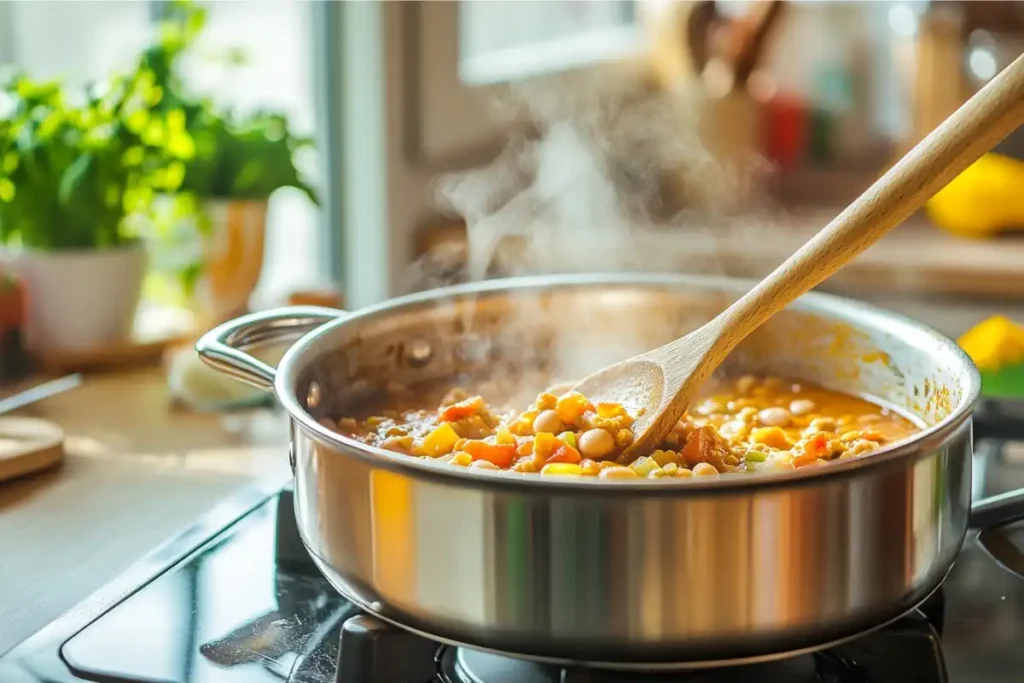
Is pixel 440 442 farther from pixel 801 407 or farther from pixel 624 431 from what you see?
pixel 801 407

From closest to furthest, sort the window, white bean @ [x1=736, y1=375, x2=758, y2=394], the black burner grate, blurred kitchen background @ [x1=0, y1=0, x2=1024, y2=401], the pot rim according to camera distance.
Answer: the pot rim → the black burner grate → white bean @ [x1=736, y1=375, x2=758, y2=394] → blurred kitchen background @ [x1=0, y1=0, x2=1024, y2=401] → the window

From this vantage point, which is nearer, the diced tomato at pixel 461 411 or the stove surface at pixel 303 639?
the stove surface at pixel 303 639

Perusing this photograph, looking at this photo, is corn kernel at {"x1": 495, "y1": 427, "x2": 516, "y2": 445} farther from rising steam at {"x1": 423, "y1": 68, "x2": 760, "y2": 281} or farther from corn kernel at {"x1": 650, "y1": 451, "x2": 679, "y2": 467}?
rising steam at {"x1": 423, "y1": 68, "x2": 760, "y2": 281}

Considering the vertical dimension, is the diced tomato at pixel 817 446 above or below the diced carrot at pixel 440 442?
below

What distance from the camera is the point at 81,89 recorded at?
1.38 m

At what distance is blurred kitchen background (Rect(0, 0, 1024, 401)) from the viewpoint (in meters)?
1.43

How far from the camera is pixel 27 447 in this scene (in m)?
1.06

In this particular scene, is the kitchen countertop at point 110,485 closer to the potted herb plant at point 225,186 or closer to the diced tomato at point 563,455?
the potted herb plant at point 225,186

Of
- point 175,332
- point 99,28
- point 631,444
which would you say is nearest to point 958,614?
point 631,444

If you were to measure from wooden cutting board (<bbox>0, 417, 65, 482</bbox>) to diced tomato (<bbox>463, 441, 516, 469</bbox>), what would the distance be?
19.1 inches

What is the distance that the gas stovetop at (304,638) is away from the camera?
698 millimetres

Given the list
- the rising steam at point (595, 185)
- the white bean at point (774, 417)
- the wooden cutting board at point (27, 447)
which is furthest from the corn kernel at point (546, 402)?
the rising steam at point (595, 185)

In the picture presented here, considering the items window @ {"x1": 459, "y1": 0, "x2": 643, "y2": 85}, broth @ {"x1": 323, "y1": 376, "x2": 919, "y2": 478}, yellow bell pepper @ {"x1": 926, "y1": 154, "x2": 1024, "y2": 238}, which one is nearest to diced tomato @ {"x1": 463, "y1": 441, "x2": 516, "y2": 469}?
broth @ {"x1": 323, "y1": 376, "x2": 919, "y2": 478}

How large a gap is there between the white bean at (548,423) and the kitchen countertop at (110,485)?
0.33 metres
